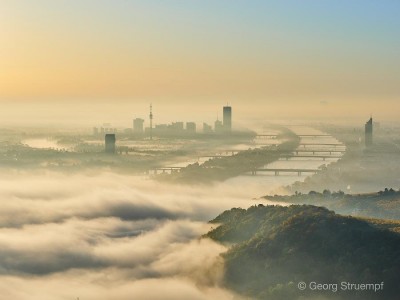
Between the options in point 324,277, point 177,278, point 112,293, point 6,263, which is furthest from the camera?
point 6,263

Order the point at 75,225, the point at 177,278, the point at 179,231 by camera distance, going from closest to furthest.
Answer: the point at 177,278 < the point at 179,231 < the point at 75,225

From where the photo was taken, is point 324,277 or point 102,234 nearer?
point 324,277

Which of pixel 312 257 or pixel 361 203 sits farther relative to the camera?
pixel 361 203

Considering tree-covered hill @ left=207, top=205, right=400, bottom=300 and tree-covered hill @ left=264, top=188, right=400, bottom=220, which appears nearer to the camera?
tree-covered hill @ left=207, top=205, right=400, bottom=300

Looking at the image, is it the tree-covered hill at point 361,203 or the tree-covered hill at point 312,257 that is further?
the tree-covered hill at point 361,203

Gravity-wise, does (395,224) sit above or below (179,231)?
above

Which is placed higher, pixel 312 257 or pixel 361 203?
pixel 312 257

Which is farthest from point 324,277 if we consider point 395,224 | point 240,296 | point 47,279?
point 47,279

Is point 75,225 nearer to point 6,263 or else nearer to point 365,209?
point 6,263
